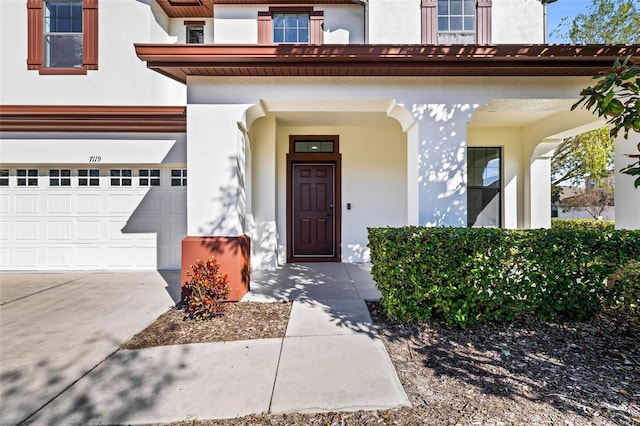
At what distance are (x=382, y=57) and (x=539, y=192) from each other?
17.5 ft

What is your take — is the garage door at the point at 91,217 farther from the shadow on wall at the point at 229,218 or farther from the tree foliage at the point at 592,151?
the tree foliage at the point at 592,151

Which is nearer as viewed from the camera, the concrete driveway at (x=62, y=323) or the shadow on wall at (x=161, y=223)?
the concrete driveway at (x=62, y=323)

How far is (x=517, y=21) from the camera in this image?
5.47 metres

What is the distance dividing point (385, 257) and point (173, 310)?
2934 millimetres

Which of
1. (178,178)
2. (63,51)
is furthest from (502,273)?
(63,51)

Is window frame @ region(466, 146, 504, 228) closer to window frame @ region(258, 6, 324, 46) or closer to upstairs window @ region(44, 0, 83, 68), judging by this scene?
window frame @ region(258, 6, 324, 46)

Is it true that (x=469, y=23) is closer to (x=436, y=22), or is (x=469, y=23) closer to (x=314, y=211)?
(x=436, y=22)

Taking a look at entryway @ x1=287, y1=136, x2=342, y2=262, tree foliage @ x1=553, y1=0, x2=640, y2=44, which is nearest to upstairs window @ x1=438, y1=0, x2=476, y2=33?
entryway @ x1=287, y1=136, x2=342, y2=262

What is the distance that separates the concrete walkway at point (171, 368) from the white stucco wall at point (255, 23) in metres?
5.36

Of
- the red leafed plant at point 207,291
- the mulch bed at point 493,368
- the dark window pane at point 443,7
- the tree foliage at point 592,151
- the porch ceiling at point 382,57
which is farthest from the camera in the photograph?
the tree foliage at point 592,151

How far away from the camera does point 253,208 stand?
Answer: 6.09 metres

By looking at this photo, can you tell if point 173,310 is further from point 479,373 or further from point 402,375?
point 479,373

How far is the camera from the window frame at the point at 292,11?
630cm

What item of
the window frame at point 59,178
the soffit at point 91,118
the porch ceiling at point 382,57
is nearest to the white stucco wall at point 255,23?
the soffit at point 91,118
